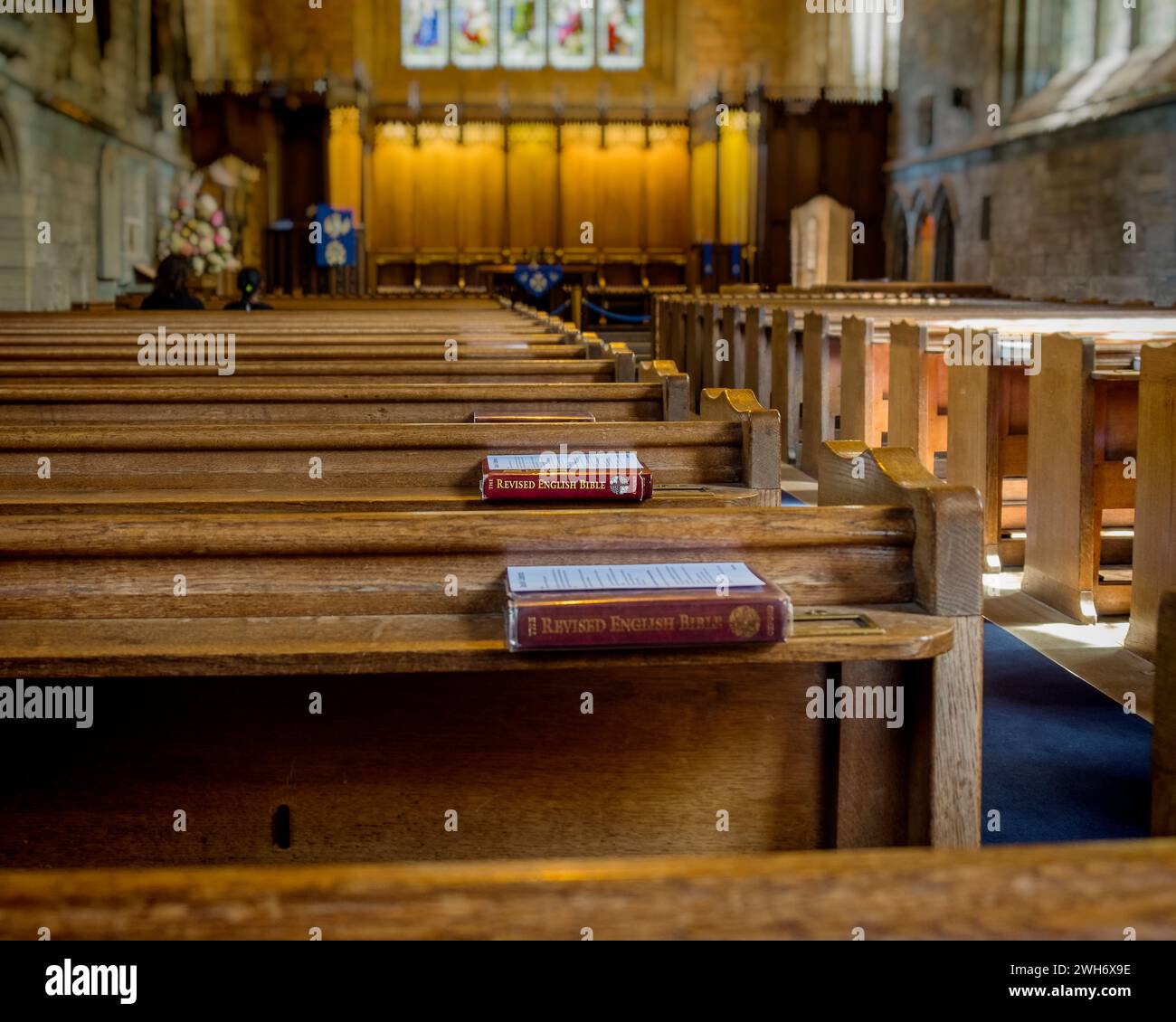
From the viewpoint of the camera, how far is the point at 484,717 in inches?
77.4

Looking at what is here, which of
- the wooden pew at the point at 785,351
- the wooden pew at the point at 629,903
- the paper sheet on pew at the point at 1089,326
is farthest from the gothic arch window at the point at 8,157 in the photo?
the wooden pew at the point at 629,903

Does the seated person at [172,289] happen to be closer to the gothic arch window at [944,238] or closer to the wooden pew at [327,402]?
the wooden pew at [327,402]

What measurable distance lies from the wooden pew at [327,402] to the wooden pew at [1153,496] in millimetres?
1399

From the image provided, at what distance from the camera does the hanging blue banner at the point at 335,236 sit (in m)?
15.3

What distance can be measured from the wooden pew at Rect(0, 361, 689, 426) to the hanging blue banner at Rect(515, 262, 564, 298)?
1249 centimetres

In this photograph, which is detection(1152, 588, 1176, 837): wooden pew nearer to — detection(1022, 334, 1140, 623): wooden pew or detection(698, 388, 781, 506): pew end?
detection(698, 388, 781, 506): pew end

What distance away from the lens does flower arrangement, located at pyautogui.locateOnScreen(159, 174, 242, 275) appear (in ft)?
34.7

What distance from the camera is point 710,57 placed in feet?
61.4

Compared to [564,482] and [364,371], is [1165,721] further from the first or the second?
[364,371]

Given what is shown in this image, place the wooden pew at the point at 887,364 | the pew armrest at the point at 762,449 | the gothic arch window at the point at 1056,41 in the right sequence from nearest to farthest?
1. the pew armrest at the point at 762,449
2. the wooden pew at the point at 887,364
3. the gothic arch window at the point at 1056,41

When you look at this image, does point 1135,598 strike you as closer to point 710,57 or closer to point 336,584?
point 336,584

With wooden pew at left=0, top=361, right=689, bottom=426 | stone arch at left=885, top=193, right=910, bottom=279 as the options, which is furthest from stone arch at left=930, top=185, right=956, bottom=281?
wooden pew at left=0, top=361, right=689, bottom=426
